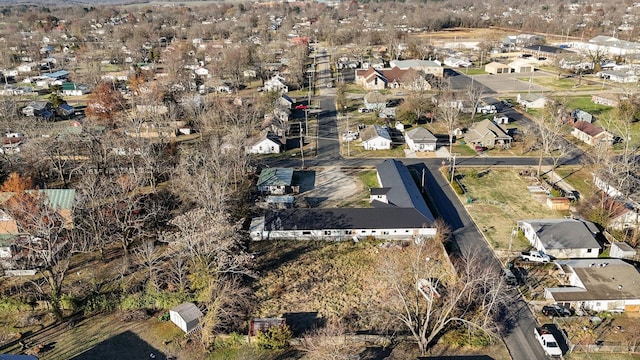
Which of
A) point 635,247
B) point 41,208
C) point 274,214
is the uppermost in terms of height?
point 41,208

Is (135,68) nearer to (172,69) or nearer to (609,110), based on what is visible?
(172,69)

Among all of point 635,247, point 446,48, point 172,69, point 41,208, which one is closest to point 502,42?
point 446,48

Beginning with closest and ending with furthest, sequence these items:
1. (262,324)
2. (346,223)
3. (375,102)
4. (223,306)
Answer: (262,324)
(223,306)
(346,223)
(375,102)

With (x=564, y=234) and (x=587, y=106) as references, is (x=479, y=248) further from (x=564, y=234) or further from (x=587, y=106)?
(x=587, y=106)

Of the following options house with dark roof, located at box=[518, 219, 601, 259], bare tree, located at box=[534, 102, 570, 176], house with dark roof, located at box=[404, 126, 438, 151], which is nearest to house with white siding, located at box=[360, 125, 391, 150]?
house with dark roof, located at box=[404, 126, 438, 151]

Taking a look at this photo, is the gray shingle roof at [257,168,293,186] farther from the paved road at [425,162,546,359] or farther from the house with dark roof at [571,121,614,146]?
the house with dark roof at [571,121,614,146]

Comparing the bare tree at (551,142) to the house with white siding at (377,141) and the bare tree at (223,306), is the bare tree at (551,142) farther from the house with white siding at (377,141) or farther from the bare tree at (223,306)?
the bare tree at (223,306)

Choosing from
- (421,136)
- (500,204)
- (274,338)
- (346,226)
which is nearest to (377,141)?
(421,136)
